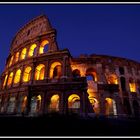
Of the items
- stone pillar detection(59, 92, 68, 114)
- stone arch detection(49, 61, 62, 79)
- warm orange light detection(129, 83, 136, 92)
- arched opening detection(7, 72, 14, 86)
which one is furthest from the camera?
warm orange light detection(129, 83, 136, 92)

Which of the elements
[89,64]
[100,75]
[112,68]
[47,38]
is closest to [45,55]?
[47,38]

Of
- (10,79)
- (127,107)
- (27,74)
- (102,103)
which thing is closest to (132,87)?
(127,107)

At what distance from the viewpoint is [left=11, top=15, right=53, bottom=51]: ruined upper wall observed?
21948 millimetres

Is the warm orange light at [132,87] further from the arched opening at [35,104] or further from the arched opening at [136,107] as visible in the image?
the arched opening at [35,104]

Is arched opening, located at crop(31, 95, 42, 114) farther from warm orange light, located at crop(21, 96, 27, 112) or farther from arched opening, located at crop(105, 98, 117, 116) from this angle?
arched opening, located at crop(105, 98, 117, 116)

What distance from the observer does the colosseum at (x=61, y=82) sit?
16062mm

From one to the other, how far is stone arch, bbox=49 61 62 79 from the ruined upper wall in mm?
5043

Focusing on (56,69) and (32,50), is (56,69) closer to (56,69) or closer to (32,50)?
(56,69)

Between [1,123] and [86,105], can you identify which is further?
[86,105]

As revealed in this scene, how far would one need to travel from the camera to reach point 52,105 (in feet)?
57.4

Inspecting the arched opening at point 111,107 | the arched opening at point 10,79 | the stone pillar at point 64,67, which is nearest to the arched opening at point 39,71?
the stone pillar at point 64,67

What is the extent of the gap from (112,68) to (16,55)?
14431mm

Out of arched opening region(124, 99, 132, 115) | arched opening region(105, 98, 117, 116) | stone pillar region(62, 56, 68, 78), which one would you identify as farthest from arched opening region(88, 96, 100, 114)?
arched opening region(124, 99, 132, 115)

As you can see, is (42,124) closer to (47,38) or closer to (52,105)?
(52,105)
